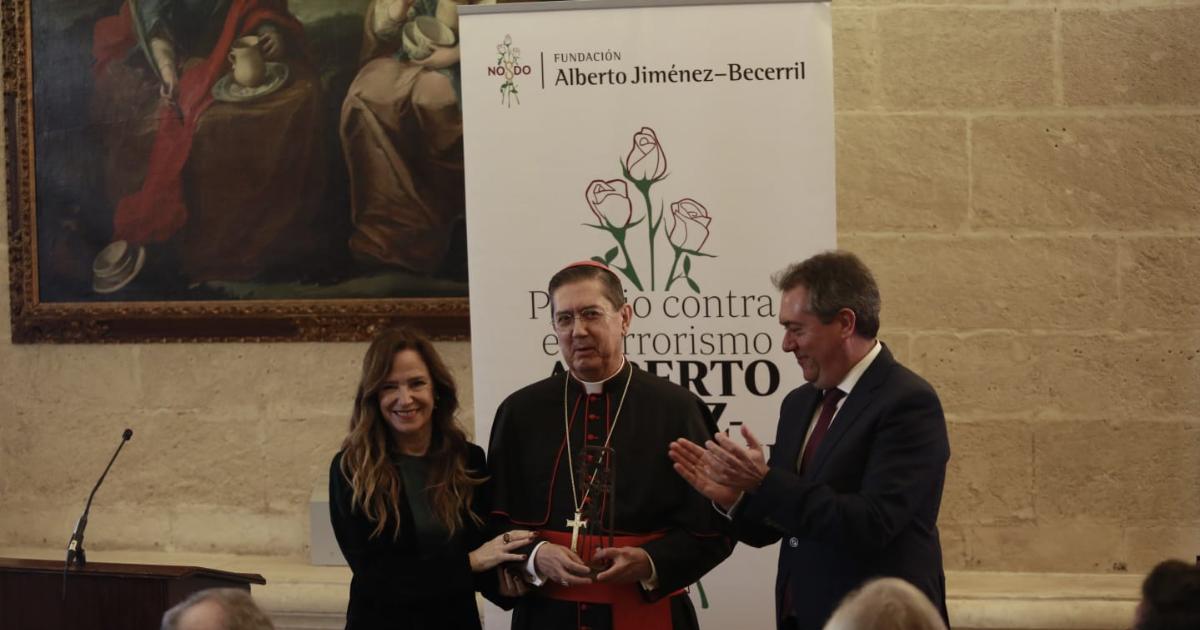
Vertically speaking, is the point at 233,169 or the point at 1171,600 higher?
the point at 233,169

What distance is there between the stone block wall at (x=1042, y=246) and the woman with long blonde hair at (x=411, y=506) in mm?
2588

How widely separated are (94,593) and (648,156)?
89.1 inches

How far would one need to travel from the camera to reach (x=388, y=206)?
5.96 metres

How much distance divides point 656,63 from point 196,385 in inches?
113

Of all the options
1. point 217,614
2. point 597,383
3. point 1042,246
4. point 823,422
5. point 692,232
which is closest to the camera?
point 217,614

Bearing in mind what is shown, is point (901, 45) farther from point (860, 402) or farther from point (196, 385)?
point (196, 385)

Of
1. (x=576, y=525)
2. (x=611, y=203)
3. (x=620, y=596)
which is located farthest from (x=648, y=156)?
(x=620, y=596)

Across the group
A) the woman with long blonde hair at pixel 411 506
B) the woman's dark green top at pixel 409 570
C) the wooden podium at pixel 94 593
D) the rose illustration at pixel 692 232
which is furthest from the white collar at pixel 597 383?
the wooden podium at pixel 94 593

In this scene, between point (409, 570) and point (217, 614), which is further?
point (409, 570)

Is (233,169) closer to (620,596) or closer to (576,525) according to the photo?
(576,525)

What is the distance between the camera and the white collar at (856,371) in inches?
132

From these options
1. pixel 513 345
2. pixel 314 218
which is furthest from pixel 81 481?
pixel 513 345

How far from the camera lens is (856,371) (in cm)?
337

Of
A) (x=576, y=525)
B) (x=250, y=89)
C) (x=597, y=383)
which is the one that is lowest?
(x=576, y=525)
